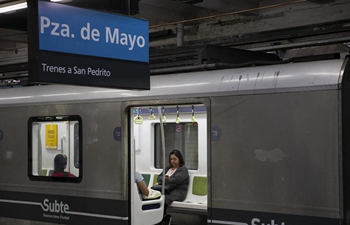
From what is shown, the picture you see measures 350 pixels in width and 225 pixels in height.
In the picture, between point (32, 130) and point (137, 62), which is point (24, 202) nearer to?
point (32, 130)

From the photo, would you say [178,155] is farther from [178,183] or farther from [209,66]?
[209,66]

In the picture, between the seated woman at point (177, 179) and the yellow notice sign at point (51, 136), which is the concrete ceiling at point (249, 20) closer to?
the yellow notice sign at point (51, 136)

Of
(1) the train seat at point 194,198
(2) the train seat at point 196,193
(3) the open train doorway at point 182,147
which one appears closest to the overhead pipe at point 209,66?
(3) the open train doorway at point 182,147

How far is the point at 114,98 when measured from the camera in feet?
24.6

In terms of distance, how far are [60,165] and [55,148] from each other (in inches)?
8.9

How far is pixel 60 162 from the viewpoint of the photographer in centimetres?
802

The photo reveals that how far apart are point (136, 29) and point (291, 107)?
1726 millimetres

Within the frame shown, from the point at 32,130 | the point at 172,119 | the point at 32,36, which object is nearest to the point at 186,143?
the point at 172,119

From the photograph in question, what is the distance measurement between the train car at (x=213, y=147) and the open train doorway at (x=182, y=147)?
406 millimetres

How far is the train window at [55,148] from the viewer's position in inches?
311

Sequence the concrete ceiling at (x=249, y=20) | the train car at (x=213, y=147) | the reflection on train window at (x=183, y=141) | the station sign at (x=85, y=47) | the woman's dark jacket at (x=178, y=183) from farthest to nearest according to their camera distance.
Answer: the reflection on train window at (x=183, y=141)
the woman's dark jacket at (x=178, y=183)
the concrete ceiling at (x=249, y=20)
the train car at (x=213, y=147)
the station sign at (x=85, y=47)

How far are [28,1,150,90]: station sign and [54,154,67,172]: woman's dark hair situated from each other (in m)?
2.24

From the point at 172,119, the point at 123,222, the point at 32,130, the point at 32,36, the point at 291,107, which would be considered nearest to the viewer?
the point at 32,36

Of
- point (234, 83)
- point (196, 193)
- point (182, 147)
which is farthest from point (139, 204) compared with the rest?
point (182, 147)
